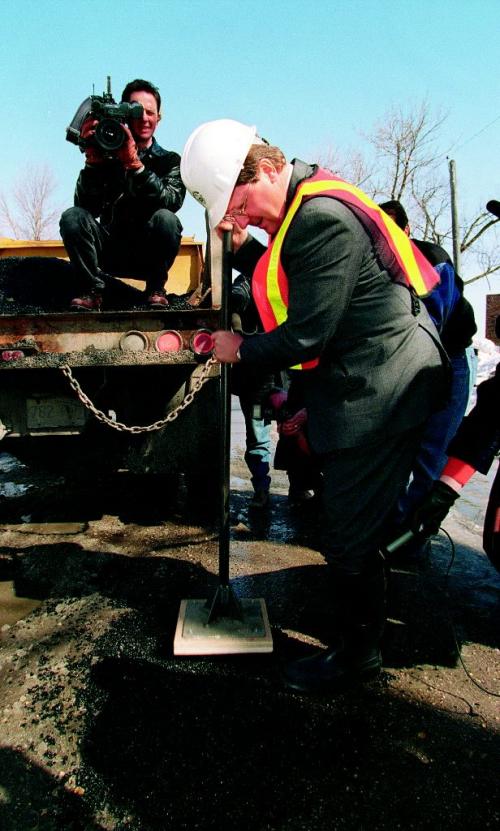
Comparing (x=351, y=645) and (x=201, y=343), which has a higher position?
(x=201, y=343)

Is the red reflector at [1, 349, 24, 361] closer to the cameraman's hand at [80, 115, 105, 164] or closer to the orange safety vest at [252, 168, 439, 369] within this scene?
the cameraman's hand at [80, 115, 105, 164]

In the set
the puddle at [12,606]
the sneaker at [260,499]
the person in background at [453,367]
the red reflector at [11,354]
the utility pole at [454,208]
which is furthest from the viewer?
the utility pole at [454,208]

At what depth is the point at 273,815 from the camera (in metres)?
1.59

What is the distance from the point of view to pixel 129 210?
161 inches

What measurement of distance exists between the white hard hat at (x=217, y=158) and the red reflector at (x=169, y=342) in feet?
4.48

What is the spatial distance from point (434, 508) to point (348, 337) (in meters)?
0.67

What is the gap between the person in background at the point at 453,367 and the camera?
2.98 metres

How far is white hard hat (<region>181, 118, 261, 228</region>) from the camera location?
2.01 meters

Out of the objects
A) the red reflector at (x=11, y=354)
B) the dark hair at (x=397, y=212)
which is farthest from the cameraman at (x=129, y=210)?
the dark hair at (x=397, y=212)

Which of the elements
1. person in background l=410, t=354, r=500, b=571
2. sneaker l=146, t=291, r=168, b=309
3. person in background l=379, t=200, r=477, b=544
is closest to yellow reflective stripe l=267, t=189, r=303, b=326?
person in background l=410, t=354, r=500, b=571

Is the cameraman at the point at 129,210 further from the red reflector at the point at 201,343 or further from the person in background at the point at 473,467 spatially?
the person in background at the point at 473,467

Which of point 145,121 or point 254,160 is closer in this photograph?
point 254,160

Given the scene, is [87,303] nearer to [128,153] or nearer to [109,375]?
[109,375]

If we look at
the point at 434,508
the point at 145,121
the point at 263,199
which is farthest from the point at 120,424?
the point at 145,121
